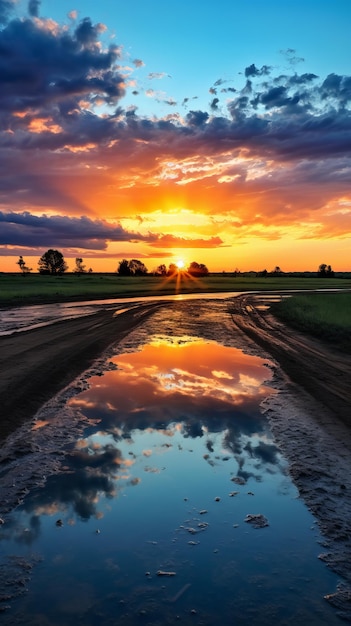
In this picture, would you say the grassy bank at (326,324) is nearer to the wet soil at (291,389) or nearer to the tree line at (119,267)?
the wet soil at (291,389)

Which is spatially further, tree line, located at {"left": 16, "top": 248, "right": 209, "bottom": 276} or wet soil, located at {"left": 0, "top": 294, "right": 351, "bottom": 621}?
tree line, located at {"left": 16, "top": 248, "right": 209, "bottom": 276}

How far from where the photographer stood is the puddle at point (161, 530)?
3.65 metres

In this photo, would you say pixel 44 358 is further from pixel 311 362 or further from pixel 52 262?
pixel 52 262

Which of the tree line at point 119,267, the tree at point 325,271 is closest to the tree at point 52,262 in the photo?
the tree line at point 119,267

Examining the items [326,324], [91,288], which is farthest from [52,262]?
[326,324]

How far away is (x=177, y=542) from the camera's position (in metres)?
4.47

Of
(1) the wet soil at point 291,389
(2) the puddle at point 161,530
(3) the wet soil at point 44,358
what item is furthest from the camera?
(3) the wet soil at point 44,358

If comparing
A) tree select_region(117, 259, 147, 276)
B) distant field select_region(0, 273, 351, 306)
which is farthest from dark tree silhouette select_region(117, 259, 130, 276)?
distant field select_region(0, 273, 351, 306)

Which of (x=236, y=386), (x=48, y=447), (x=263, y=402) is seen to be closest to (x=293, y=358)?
(x=236, y=386)

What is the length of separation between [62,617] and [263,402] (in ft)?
21.8

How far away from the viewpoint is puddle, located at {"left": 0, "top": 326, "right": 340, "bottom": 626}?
3.65m

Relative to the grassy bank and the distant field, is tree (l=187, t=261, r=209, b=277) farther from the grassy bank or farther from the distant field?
the grassy bank

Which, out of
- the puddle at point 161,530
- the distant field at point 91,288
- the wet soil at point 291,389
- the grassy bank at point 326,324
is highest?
the distant field at point 91,288

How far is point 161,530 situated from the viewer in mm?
4676
